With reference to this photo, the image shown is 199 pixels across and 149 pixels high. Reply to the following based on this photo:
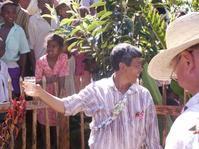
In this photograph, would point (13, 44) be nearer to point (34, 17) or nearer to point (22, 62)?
point (22, 62)

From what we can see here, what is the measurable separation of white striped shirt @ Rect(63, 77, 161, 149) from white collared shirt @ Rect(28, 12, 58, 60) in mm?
2688

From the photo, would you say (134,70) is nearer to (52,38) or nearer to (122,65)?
(122,65)

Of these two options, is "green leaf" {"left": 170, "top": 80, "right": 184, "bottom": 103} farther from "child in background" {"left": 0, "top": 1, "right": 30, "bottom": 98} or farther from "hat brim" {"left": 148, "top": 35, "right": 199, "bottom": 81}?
"hat brim" {"left": 148, "top": 35, "right": 199, "bottom": 81}

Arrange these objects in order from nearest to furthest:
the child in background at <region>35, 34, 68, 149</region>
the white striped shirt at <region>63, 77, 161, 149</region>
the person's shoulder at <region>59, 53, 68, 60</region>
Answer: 1. the white striped shirt at <region>63, 77, 161, 149</region>
2. the child in background at <region>35, 34, 68, 149</region>
3. the person's shoulder at <region>59, 53, 68, 60</region>

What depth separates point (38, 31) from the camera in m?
6.36

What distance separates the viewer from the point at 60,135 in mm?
5320

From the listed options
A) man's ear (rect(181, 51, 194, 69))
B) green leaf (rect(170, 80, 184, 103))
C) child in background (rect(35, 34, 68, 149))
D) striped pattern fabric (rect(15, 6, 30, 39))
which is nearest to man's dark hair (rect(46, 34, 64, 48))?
child in background (rect(35, 34, 68, 149))

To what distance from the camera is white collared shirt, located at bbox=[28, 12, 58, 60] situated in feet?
20.6

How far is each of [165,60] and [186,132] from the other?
416mm

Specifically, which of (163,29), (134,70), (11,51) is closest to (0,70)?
(11,51)

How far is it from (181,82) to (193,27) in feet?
0.66

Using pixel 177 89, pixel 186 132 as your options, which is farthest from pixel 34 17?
pixel 186 132

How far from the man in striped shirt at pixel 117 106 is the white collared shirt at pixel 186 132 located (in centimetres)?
196

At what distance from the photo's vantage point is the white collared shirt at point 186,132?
5.24 ft
